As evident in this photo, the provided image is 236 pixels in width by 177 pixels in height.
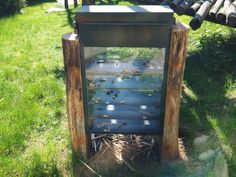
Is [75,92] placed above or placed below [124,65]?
below

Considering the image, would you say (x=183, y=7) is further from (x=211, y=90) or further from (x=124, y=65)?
(x=124, y=65)

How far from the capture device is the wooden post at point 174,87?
2.81m

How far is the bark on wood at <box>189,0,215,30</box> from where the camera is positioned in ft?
15.8

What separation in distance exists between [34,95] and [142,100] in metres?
2.05

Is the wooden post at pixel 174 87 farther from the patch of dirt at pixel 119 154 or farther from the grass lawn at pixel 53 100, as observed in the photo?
the grass lawn at pixel 53 100

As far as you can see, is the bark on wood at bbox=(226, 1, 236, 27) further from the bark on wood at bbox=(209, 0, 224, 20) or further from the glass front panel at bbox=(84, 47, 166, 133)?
the glass front panel at bbox=(84, 47, 166, 133)

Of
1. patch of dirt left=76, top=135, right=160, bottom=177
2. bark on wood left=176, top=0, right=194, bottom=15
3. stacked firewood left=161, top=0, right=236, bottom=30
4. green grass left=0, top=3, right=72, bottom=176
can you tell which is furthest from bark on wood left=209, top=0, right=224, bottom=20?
green grass left=0, top=3, right=72, bottom=176

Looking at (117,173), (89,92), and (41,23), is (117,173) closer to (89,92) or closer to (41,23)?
(89,92)

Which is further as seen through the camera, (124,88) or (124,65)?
(124,88)

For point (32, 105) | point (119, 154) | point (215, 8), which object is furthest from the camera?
point (215, 8)

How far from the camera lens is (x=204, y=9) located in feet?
16.5

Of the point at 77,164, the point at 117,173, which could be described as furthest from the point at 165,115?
the point at 77,164

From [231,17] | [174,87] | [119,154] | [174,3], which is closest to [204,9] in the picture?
[174,3]

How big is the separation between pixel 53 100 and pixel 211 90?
2151 millimetres
